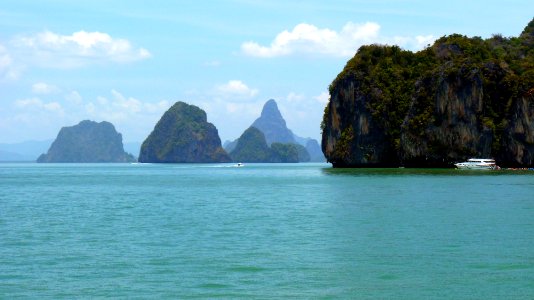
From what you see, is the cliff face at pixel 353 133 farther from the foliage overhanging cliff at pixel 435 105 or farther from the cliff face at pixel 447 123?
the cliff face at pixel 447 123

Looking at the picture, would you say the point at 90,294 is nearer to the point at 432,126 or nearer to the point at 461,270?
the point at 461,270

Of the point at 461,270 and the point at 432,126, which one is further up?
the point at 432,126

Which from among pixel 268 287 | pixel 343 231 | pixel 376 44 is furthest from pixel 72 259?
pixel 376 44

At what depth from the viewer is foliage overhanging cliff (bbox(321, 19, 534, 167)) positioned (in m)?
139

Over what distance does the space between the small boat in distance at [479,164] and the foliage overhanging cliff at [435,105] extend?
4852 mm

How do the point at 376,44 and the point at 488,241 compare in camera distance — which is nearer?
the point at 488,241

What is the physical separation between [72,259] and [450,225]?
72.1 ft

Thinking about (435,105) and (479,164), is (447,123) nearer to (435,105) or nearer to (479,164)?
(435,105)

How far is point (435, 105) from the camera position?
14600 centimetres

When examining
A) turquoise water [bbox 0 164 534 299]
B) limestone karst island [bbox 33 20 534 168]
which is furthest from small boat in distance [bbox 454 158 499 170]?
turquoise water [bbox 0 164 534 299]

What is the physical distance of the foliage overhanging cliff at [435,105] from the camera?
5472 inches

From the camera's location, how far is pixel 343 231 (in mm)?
37469

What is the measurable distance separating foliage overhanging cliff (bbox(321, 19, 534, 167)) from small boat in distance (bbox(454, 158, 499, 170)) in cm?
485

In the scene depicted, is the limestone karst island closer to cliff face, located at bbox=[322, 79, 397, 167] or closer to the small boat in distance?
cliff face, located at bbox=[322, 79, 397, 167]
